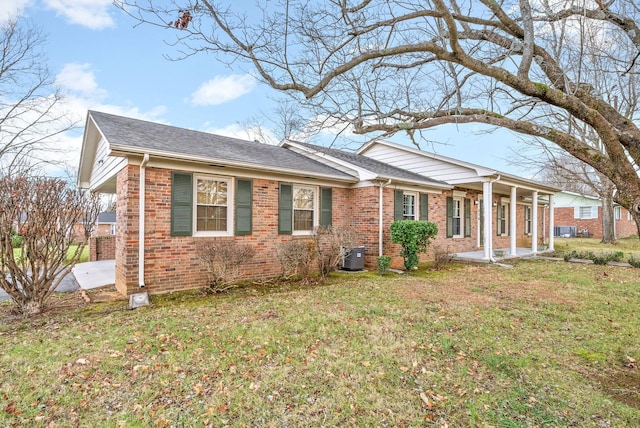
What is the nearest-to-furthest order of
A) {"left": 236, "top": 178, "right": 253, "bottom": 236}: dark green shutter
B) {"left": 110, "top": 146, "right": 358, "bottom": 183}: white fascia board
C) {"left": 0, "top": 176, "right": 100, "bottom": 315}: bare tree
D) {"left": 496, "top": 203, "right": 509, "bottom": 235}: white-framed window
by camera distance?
{"left": 0, "top": 176, "right": 100, "bottom": 315}: bare tree → {"left": 110, "top": 146, "right": 358, "bottom": 183}: white fascia board → {"left": 236, "top": 178, "right": 253, "bottom": 236}: dark green shutter → {"left": 496, "top": 203, "right": 509, "bottom": 235}: white-framed window

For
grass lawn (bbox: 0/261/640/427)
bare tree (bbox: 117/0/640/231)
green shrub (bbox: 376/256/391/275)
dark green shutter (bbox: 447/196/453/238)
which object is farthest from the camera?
dark green shutter (bbox: 447/196/453/238)

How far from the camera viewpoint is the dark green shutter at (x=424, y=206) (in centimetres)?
1205

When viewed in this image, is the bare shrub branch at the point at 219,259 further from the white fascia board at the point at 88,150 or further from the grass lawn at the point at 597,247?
the grass lawn at the point at 597,247

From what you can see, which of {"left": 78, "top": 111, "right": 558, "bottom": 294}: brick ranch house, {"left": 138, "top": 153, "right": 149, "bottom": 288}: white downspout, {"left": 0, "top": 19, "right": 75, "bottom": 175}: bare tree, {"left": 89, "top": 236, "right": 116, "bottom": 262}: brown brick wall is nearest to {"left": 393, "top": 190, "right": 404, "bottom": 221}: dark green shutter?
{"left": 78, "top": 111, "right": 558, "bottom": 294}: brick ranch house

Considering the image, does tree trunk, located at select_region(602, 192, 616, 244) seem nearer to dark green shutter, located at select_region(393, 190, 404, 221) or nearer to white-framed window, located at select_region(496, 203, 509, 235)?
white-framed window, located at select_region(496, 203, 509, 235)

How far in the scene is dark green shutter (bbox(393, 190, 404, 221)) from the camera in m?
11.0

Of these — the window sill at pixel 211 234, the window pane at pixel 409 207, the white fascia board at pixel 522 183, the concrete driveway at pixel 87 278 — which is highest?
the white fascia board at pixel 522 183

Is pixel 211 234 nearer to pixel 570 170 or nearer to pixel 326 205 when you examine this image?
pixel 326 205

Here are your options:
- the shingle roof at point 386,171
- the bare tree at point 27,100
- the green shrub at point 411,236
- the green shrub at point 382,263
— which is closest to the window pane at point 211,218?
the shingle roof at point 386,171

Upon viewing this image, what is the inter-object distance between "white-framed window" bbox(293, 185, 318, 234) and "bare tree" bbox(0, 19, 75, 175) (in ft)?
40.5

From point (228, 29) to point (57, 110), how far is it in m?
15.6

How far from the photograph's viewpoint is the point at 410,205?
11898mm

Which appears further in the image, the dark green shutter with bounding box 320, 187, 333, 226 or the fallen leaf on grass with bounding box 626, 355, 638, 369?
the dark green shutter with bounding box 320, 187, 333, 226

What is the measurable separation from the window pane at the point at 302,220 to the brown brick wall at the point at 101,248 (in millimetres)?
7983
